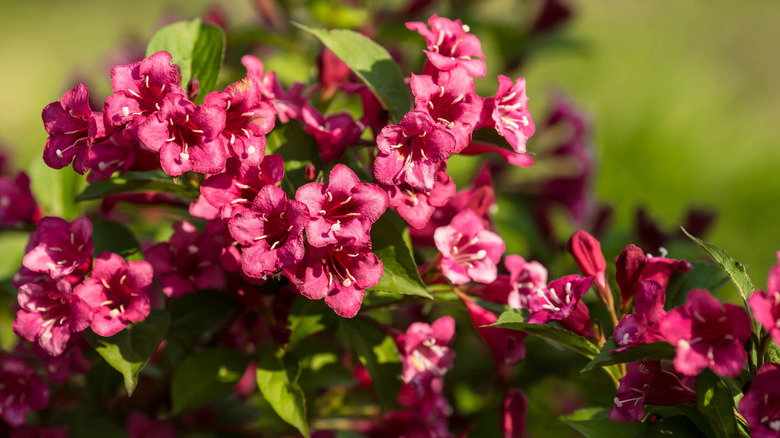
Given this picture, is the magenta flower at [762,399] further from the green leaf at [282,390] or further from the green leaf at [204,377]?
the green leaf at [204,377]

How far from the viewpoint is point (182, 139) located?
1.03m

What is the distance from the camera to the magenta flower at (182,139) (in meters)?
1.00

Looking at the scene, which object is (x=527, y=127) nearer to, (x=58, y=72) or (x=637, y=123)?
(x=637, y=123)

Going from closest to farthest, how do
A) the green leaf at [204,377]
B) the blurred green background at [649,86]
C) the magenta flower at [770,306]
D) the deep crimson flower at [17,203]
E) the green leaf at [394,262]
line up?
the magenta flower at [770,306]
the green leaf at [394,262]
the green leaf at [204,377]
the deep crimson flower at [17,203]
the blurred green background at [649,86]

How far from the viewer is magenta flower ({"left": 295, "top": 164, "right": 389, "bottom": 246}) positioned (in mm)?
979

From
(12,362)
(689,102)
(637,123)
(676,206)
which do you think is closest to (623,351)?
(12,362)

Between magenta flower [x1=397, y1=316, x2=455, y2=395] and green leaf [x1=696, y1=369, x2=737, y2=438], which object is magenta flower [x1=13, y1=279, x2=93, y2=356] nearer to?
magenta flower [x1=397, y1=316, x2=455, y2=395]

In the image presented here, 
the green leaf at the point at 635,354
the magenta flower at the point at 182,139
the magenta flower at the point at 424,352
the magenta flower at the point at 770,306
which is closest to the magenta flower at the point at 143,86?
the magenta flower at the point at 182,139

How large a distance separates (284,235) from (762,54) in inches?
269

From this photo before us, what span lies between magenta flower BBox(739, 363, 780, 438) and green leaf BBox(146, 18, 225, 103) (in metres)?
0.96

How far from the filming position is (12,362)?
133 centimetres

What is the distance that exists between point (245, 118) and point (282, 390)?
496 mm

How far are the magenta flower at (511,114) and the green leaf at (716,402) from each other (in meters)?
0.43

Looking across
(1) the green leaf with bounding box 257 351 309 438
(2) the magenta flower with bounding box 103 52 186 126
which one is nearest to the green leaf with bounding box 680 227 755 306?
(1) the green leaf with bounding box 257 351 309 438
